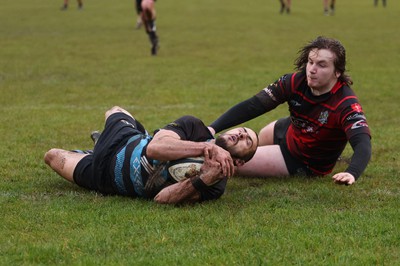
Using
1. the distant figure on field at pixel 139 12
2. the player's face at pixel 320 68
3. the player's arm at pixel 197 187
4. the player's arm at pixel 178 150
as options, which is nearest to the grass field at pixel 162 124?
the player's arm at pixel 197 187

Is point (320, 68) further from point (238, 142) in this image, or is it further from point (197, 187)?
point (197, 187)

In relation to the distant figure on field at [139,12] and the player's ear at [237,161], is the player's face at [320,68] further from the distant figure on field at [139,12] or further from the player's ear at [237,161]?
the distant figure on field at [139,12]

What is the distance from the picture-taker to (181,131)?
6121 mm

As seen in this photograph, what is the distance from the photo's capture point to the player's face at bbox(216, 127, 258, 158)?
6.00 m

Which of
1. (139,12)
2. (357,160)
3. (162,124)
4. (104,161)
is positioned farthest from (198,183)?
(139,12)

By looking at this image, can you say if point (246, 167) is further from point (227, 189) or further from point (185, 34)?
point (185, 34)

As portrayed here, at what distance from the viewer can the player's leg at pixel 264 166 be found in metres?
7.23

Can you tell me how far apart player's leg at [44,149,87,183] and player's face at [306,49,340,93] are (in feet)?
6.76

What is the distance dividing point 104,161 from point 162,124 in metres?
3.67

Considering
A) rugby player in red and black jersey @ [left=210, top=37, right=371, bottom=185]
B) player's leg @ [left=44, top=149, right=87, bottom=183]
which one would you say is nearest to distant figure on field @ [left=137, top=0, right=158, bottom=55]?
rugby player in red and black jersey @ [left=210, top=37, right=371, bottom=185]

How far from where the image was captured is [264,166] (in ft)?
23.8

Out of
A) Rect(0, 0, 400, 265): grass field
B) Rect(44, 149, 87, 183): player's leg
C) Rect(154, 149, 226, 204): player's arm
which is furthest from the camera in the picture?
Rect(44, 149, 87, 183): player's leg

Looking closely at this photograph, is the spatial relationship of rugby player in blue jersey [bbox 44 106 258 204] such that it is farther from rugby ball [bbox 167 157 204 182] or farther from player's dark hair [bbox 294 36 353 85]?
player's dark hair [bbox 294 36 353 85]

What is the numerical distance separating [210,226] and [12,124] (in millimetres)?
5123
